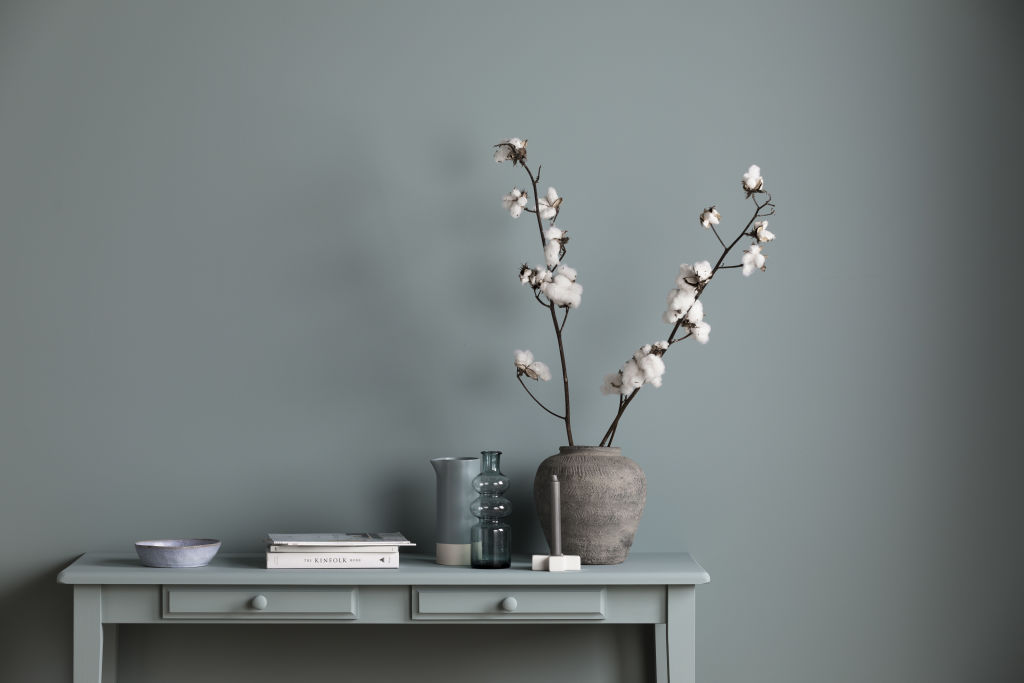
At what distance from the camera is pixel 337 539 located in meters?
2.28

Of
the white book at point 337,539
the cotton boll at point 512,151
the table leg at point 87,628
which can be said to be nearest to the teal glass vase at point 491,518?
the white book at point 337,539

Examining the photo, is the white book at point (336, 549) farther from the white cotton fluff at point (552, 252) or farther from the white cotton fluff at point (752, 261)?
the white cotton fluff at point (752, 261)

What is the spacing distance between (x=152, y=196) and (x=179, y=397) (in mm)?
541

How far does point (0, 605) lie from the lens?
8.38 ft

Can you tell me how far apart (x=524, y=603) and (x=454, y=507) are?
301mm

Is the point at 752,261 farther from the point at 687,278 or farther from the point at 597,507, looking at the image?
the point at 597,507

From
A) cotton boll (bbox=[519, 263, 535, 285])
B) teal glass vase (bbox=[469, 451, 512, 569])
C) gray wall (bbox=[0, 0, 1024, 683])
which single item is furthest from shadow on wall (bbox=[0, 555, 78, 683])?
cotton boll (bbox=[519, 263, 535, 285])

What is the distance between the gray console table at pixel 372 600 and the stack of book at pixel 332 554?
28 mm

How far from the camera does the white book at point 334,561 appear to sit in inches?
88.3

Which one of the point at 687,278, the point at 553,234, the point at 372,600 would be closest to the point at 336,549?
the point at 372,600

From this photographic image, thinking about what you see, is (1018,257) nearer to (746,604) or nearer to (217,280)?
(746,604)

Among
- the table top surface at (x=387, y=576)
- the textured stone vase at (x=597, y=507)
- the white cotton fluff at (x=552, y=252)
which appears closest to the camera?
the table top surface at (x=387, y=576)

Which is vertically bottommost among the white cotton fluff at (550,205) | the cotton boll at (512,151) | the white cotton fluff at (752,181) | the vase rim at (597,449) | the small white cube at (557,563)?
the small white cube at (557,563)

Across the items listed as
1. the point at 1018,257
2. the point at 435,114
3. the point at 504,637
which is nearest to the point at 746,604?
the point at 504,637
